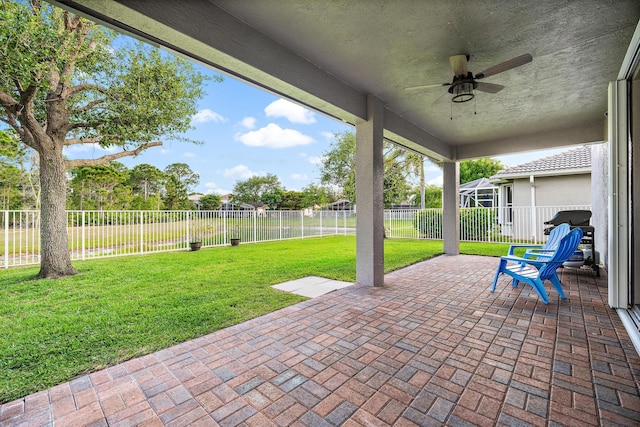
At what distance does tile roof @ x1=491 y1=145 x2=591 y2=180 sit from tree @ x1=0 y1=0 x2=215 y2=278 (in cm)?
1263

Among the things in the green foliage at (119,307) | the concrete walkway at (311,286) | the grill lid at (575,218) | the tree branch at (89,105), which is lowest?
the concrete walkway at (311,286)

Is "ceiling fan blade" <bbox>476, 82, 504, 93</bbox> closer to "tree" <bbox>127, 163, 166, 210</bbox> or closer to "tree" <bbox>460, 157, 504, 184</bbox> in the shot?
"tree" <bbox>127, 163, 166, 210</bbox>

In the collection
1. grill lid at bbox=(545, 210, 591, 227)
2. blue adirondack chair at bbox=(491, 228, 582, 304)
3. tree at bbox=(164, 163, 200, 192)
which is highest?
tree at bbox=(164, 163, 200, 192)

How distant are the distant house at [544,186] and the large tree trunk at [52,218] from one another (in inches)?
530

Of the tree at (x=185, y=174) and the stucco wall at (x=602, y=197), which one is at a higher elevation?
the tree at (x=185, y=174)

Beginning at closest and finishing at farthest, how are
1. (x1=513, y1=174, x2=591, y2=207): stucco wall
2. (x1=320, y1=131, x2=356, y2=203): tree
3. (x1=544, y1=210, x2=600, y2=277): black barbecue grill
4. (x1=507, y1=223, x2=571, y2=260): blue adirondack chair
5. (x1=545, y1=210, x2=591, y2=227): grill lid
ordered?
(x1=507, y1=223, x2=571, y2=260): blue adirondack chair
(x1=544, y1=210, x2=600, y2=277): black barbecue grill
(x1=545, y1=210, x2=591, y2=227): grill lid
(x1=513, y1=174, x2=591, y2=207): stucco wall
(x1=320, y1=131, x2=356, y2=203): tree

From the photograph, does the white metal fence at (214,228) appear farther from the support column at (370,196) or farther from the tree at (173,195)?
the tree at (173,195)

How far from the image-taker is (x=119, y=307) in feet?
12.1

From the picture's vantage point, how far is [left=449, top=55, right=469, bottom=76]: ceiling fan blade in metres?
3.23

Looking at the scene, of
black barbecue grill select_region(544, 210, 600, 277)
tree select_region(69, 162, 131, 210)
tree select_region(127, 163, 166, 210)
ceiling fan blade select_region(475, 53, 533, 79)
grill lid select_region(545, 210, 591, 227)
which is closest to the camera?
ceiling fan blade select_region(475, 53, 533, 79)

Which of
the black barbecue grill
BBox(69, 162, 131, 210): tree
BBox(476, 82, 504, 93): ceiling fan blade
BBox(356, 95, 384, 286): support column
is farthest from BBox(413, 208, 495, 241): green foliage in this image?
BBox(69, 162, 131, 210): tree

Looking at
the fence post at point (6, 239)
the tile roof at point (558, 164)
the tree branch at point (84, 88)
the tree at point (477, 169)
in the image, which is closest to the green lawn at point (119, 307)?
the fence post at point (6, 239)

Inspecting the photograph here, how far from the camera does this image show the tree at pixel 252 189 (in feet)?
118

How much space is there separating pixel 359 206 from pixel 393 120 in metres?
1.93
